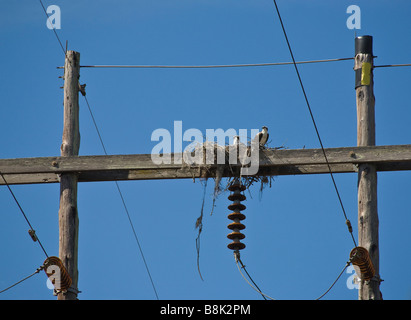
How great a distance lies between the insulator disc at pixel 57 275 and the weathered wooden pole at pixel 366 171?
3604 mm

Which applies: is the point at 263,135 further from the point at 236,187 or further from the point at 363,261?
the point at 363,261

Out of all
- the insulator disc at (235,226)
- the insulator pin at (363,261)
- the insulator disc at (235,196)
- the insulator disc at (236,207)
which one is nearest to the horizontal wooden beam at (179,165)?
the insulator disc at (235,196)

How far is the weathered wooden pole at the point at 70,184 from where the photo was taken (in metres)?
20.4

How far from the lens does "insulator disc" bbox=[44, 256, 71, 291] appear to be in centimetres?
1994

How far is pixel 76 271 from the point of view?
20.4m

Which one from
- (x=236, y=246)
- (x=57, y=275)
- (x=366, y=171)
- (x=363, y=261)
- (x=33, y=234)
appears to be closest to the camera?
(x=363, y=261)

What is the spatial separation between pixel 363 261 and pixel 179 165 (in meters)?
2.78

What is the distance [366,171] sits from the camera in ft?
67.6

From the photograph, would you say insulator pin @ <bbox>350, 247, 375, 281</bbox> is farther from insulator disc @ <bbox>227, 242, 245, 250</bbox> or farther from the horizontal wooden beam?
insulator disc @ <bbox>227, 242, 245, 250</bbox>

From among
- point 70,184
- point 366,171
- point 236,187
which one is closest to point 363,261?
point 366,171
